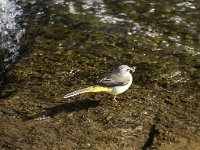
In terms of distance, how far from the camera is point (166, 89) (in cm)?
Result: 945

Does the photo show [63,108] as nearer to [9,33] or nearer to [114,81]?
[114,81]

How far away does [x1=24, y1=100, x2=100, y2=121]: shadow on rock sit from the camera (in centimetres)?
867

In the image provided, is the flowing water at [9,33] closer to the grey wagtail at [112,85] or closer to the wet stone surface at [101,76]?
the wet stone surface at [101,76]

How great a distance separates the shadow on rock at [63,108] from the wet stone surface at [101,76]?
16 mm

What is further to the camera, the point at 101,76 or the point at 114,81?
the point at 101,76

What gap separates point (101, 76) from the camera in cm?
999

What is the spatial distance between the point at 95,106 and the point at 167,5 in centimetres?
541

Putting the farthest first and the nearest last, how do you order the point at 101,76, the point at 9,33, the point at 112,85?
the point at 9,33, the point at 101,76, the point at 112,85

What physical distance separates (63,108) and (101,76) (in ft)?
4.38

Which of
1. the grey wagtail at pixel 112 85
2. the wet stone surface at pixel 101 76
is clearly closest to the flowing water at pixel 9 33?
the wet stone surface at pixel 101 76

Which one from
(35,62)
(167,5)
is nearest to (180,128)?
(35,62)

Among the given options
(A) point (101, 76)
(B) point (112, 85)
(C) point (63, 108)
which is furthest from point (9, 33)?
(B) point (112, 85)

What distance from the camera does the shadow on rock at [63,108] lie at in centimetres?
867

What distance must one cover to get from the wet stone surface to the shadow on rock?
0.02 m
